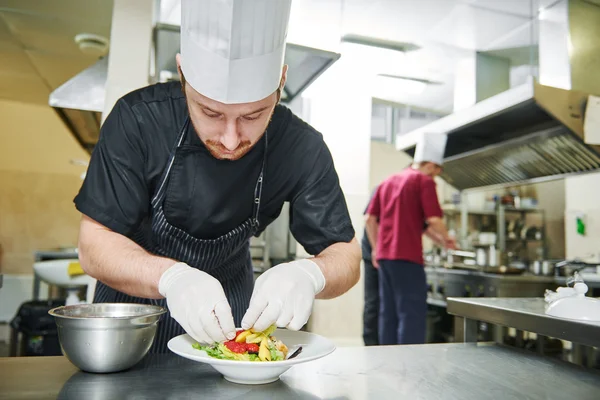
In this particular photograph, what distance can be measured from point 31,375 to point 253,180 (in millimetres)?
738

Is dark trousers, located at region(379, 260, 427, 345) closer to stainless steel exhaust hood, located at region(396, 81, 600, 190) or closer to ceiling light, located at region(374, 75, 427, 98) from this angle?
stainless steel exhaust hood, located at region(396, 81, 600, 190)

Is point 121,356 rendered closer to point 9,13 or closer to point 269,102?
point 269,102

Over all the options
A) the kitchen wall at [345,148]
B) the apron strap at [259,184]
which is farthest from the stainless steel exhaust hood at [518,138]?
the apron strap at [259,184]

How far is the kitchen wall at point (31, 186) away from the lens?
6.20 meters

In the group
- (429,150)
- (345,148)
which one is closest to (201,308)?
(429,150)

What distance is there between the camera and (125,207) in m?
1.25

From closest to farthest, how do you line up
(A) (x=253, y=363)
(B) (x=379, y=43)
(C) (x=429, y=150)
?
(A) (x=253, y=363)
(C) (x=429, y=150)
(B) (x=379, y=43)

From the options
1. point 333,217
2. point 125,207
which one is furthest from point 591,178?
point 125,207

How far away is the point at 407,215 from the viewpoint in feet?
11.1

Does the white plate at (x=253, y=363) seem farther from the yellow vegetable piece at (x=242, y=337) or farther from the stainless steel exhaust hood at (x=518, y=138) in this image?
the stainless steel exhaust hood at (x=518, y=138)

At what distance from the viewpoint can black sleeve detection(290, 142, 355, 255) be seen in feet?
4.62

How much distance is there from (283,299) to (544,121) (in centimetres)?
313

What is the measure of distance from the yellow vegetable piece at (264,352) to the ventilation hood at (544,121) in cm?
278

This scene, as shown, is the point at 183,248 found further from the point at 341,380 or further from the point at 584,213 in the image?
the point at 584,213
